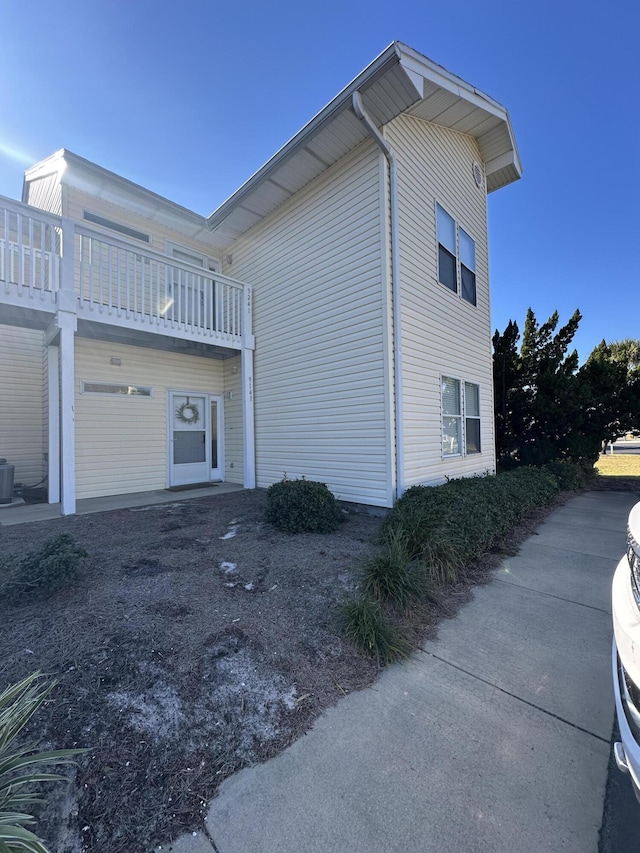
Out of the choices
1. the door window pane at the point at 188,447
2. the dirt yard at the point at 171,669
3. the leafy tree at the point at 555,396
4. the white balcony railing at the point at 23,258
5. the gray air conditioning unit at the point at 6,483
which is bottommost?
the dirt yard at the point at 171,669

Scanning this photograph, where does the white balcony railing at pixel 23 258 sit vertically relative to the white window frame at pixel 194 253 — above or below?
below

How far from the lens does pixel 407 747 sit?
1884 mm

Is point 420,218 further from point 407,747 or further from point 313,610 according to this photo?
point 407,747

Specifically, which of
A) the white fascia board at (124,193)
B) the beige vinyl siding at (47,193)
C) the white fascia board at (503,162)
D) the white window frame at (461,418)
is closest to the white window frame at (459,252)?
the white window frame at (461,418)

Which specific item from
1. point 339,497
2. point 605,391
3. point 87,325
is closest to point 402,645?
point 339,497

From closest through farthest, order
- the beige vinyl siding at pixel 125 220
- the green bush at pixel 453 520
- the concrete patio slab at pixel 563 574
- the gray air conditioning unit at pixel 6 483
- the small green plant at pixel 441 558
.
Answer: the concrete patio slab at pixel 563 574 → the small green plant at pixel 441 558 → the green bush at pixel 453 520 → the gray air conditioning unit at pixel 6 483 → the beige vinyl siding at pixel 125 220

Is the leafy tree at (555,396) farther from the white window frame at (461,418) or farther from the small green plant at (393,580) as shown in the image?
the small green plant at (393,580)

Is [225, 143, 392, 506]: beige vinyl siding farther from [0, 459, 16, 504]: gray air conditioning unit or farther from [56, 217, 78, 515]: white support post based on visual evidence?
[0, 459, 16, 504]: gray air conditioning unit

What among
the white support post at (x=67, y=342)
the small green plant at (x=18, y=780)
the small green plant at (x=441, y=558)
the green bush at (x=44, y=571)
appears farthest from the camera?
the white support post at (x=67, y=342)

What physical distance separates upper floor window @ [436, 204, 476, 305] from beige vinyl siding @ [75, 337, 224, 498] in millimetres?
5938

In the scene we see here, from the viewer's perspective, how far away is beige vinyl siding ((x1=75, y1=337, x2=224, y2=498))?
7.09 metres

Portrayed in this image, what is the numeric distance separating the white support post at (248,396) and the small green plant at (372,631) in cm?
540

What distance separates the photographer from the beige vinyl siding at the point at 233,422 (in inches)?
342

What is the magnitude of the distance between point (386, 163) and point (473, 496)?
5.29 meters
